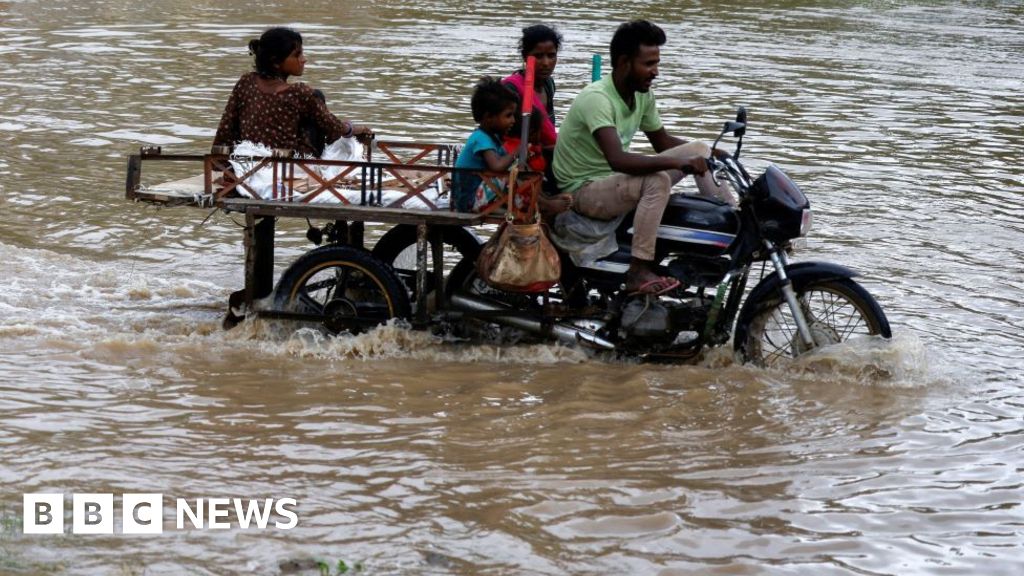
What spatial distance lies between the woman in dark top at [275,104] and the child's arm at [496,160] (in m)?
1.06

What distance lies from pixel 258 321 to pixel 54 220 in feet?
11.5

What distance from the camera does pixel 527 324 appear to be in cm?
731

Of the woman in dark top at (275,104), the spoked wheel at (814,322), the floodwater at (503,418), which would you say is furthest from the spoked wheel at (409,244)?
the spoked wheel at (814,322)

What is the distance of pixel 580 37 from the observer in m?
23.3

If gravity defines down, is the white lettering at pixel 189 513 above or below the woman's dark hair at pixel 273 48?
below

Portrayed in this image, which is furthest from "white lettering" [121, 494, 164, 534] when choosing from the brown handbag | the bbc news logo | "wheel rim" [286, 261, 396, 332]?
"wheel rim" [286, 261, 396, 332]

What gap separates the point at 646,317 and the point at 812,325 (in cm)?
82

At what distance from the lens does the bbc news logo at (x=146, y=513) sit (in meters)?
4.90

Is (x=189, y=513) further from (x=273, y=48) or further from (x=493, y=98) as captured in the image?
(x=273, y=48)

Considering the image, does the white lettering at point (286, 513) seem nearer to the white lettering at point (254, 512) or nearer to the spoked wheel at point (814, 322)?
the white lettering at point (254, 512)

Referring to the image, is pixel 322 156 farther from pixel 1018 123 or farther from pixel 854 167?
Answer: pixel 1018 123

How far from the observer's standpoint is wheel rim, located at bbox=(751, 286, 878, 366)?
6824 millimetres

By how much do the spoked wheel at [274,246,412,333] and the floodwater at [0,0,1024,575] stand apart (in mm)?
143

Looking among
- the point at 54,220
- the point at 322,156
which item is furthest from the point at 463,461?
→ the point at 54,220
